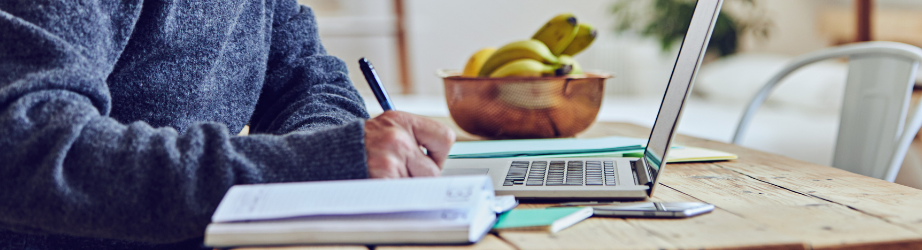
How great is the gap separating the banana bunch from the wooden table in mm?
325

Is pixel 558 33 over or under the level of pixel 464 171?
over

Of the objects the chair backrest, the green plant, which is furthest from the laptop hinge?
the green plant

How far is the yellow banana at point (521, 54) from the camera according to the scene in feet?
3.08

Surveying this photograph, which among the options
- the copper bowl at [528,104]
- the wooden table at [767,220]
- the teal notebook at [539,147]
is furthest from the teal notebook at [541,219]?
the copper bowl at [528,104]

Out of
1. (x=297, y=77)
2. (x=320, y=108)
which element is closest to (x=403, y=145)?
(x=320, y=108)

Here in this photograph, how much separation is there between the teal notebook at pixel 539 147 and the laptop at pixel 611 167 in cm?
4

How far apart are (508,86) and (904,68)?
0.59 m

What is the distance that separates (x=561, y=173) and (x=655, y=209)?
0.47 feet

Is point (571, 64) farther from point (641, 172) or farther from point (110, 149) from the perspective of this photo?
point (110, 149)

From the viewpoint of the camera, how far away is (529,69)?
91 cm

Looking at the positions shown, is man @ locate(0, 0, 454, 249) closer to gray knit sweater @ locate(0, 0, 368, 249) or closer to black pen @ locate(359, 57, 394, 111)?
gray knit sweater @ locate(0, 0, 368, 249)

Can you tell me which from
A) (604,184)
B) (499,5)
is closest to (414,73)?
(499,5)

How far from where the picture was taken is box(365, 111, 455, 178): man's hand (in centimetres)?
46

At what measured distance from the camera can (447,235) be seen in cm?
38
